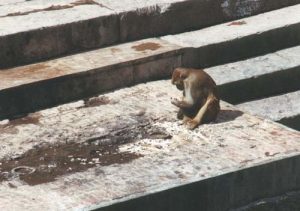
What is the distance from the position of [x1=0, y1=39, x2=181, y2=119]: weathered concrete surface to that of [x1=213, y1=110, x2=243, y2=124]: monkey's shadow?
3.02 ft

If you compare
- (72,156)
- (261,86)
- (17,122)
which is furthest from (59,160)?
(261,86)

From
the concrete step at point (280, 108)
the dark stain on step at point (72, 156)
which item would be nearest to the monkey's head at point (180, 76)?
the dark stain on step at point (72, 156)

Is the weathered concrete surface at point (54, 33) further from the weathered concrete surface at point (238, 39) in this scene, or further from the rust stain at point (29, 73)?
the weathered concrete surface at point (238, 39)

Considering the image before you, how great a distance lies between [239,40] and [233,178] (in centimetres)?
223

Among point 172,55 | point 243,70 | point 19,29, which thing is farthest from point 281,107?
point 19,29

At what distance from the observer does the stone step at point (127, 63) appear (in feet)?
18.6

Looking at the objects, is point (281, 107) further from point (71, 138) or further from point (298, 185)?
point (71, 138)

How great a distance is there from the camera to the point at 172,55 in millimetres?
6246

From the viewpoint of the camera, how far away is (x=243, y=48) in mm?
6605

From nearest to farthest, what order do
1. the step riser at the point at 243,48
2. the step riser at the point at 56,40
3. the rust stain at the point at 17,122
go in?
the rust stain at the point at 17,122 < the step riser at the point at 56,40 < the step riser at the point at 243,48

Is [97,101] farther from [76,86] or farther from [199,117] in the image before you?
[199,117]

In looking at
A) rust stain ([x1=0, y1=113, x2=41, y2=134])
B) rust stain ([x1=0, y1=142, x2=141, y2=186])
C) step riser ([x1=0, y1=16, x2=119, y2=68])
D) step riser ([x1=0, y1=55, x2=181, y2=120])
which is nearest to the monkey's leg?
rust stain ([x1=0, y1=142, x2=141, y2=186])

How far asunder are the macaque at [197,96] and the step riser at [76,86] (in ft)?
2.75

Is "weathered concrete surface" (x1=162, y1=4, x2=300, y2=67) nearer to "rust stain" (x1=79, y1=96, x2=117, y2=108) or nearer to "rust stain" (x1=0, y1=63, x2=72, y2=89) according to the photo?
"rust stain" (x1=79, y1=96, x2=117, y2=108)
